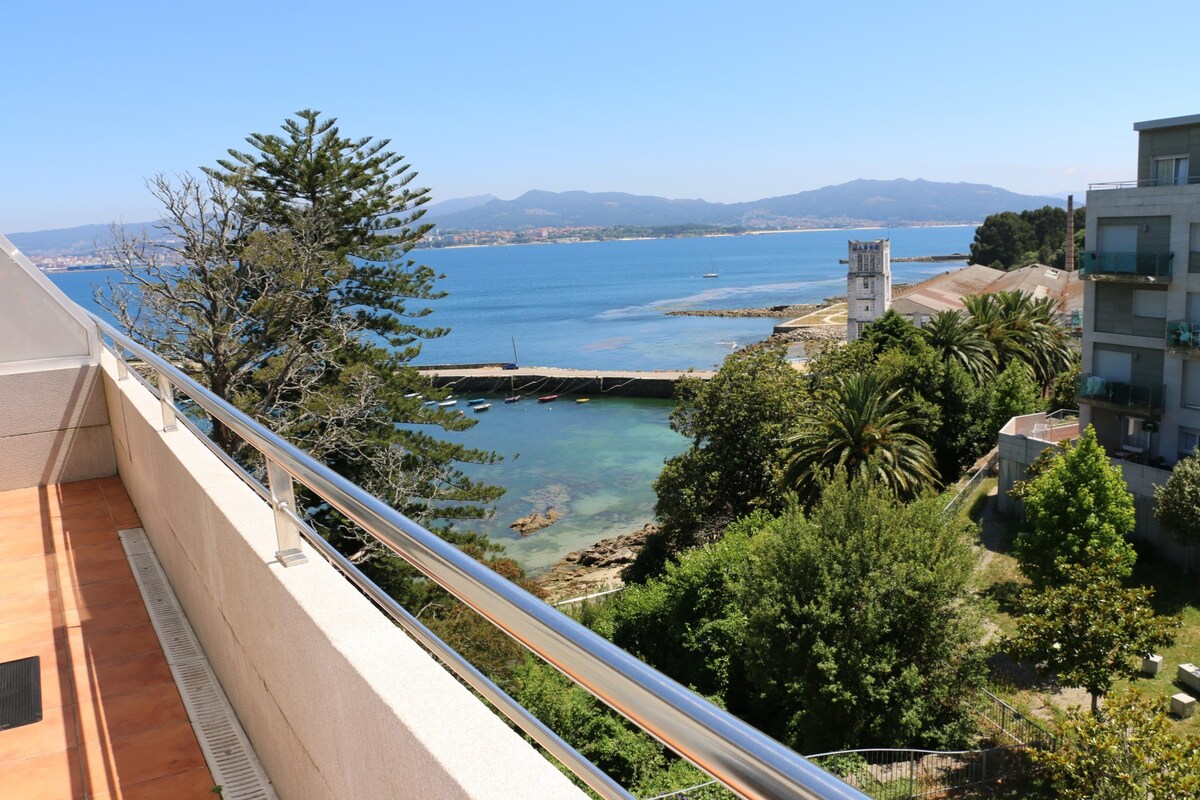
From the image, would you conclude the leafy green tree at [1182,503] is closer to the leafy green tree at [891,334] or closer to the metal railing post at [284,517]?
the leafy green tree at [891,334]

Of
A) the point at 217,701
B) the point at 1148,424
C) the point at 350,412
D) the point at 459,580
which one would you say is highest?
the point at 459,580

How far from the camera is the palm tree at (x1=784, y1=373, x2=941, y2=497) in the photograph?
65.1 feet

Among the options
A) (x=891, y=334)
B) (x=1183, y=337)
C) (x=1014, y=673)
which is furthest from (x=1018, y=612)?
(x=891, y=334)

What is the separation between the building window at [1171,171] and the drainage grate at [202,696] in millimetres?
21059

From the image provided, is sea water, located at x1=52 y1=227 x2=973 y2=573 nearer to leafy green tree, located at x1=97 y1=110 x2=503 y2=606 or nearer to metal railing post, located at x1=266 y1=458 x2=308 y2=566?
leafy green tree, located at x1=97 y1=110 x2=503 y2=606

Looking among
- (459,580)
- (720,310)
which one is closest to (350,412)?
(459,580)

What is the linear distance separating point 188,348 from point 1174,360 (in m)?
19.1

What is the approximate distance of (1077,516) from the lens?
15.8 meters

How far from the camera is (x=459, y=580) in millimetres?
1216

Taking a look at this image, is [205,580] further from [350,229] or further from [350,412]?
[350,229]

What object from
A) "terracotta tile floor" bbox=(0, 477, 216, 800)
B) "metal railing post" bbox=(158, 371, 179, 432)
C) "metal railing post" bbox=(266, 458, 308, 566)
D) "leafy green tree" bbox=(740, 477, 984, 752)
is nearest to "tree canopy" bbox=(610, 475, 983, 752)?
"leafy green tree" bbox=(740, 477, 984, 752)

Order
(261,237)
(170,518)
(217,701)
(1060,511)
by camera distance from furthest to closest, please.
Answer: (261,237) → (1060,511) → (170,518) → (217,701)

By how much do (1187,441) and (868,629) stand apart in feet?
34.1

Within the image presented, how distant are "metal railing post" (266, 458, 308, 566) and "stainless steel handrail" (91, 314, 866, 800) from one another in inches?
31.0
